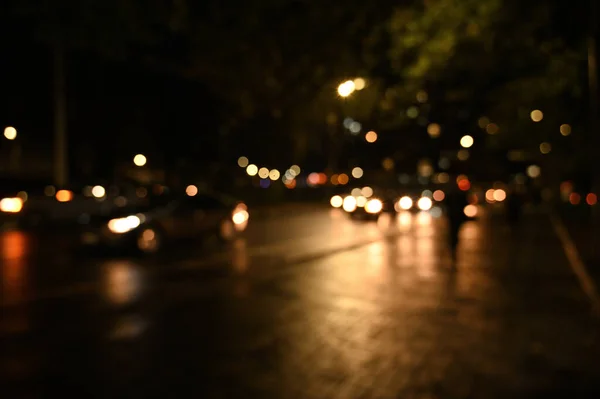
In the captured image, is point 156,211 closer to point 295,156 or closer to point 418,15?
point 418,15

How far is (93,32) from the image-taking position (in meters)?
23.8

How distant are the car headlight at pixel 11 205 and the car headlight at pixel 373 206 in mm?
14418

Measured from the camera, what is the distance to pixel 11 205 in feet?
72.1

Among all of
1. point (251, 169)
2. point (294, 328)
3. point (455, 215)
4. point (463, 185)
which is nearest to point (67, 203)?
point (463, 185)

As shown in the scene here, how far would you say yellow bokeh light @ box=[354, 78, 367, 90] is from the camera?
16975 mm

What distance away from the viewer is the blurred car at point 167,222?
1552 cm

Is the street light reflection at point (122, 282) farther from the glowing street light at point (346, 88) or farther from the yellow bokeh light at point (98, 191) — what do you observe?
the yellow bokeh light at point (98, 191)

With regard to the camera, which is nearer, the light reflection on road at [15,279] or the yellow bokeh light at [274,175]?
the light reflection on road at [15,279]

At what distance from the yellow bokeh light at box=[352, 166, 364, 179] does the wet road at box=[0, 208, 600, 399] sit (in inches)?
1379

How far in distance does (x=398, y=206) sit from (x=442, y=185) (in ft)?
11.7

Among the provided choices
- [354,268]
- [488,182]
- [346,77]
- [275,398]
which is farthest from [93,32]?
[488,182]

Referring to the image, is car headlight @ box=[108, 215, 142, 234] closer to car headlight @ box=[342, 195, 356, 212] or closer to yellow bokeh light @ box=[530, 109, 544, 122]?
yellow bokeh light @ box=[530, 109, 544, 122]

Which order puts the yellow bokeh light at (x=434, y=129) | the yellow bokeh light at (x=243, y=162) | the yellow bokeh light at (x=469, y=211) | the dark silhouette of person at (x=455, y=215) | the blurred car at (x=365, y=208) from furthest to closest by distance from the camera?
the yellow bokeh light at (x=243, y=162) → the blurred car at (x=365, y=208) → the yellow bokeh light at (x=434, y=129) → the yellow bokeh light at (x=469, y=211) → the dark silhouette of person at (x=455, y=215)

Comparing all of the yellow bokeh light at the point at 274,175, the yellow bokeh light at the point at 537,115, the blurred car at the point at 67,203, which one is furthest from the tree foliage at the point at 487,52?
the yellow bokeh light at the point at 274,175
